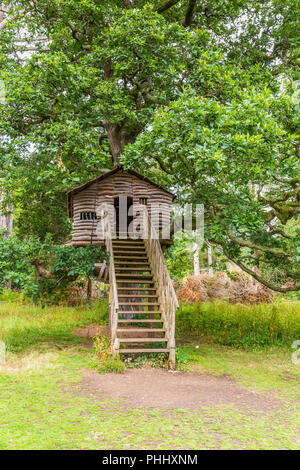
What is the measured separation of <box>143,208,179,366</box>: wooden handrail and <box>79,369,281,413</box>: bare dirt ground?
35.2 inches

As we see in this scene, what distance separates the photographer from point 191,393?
6.84 m

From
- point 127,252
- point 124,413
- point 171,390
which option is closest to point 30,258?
point 127,252

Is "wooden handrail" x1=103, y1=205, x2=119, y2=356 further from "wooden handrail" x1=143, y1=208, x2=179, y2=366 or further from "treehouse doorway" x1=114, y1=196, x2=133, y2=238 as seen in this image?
"wooden handrail" x1=143, y1=208, x2=179, y2=366

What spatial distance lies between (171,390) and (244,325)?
592 cm

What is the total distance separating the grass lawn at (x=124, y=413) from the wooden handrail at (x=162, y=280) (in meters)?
0.81

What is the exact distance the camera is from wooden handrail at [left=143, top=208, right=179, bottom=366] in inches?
336

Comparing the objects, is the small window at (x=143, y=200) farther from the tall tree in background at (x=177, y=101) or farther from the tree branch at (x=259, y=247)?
the tree branch at (x=259, y=247)

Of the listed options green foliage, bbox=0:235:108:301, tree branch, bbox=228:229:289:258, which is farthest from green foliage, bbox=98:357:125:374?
tree branch, bbox=228:229:289:258

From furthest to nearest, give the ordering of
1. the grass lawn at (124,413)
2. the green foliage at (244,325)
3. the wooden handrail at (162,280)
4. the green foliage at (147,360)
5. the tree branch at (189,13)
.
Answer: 1. the green foliage at (244,325)
2. the tree branch at (189,13)
3. the wooden handrail at (162,280)
4. the green foliage at (147,360)
5. the grass lawn at (124,413)

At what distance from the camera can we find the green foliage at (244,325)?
11.7 meters

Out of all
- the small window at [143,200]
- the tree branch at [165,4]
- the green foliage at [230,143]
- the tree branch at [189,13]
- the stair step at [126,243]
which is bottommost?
the stair step at [126,243]

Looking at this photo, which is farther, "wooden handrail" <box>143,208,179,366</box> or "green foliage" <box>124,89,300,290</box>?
"wooden handrail" <box>143,208,179,366</box>

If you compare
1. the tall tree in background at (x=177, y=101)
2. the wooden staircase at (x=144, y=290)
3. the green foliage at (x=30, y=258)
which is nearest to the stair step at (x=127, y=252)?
the wooden staircase at (x=144, y=290)

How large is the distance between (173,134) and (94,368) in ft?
17.0
